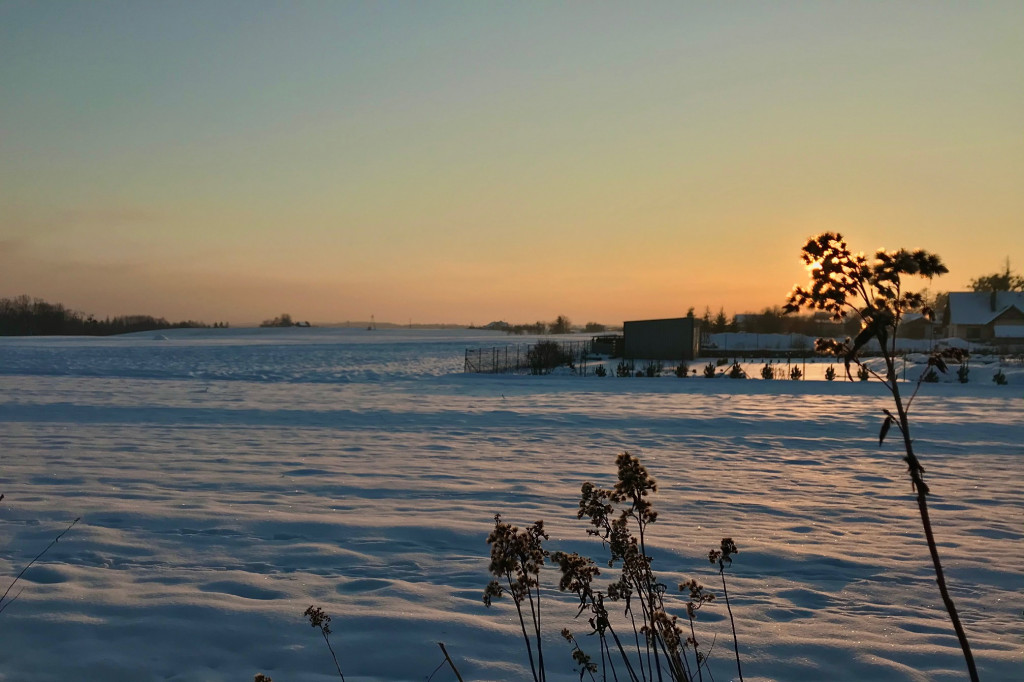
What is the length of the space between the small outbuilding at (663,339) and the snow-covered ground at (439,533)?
24162 millimetres

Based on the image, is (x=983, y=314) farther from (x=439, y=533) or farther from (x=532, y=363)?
(x=439, y=533)

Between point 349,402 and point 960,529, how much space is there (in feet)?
46.8

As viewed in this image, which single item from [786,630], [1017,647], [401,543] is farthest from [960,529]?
[401,543]

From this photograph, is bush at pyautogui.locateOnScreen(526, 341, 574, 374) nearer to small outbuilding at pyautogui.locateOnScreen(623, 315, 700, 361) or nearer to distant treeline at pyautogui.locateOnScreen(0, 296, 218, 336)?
small outbuilding at pyautogui.locateOnScreen(623, 315, 700, 361)

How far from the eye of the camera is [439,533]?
6250mm

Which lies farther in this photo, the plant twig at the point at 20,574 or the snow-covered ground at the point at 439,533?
the plant twig at the point at 20,574

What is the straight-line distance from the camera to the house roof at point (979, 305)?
6131 centimetres

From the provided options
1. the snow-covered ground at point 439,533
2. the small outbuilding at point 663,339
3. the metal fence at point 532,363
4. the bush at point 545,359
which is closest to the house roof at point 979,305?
the small outbuilding at point 663,339

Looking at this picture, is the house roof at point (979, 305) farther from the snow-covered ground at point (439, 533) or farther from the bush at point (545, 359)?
the snow-covered ground at point (439, 533)

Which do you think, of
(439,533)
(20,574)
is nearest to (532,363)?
(439,533)

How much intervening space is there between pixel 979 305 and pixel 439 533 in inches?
2764

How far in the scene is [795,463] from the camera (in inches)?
402

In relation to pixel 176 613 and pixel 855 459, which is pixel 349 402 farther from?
pixel 176 613

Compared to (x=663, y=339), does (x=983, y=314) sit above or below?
above
